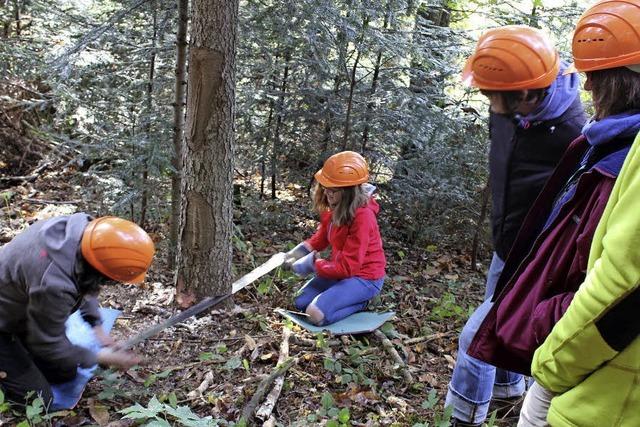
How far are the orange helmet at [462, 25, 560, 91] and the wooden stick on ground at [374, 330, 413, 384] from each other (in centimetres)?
240

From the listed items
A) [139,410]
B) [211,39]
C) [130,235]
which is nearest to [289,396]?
[139,410]

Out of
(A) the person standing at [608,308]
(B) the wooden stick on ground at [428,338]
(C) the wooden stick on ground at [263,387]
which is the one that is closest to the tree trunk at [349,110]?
(B) the wooden stick on ground at [428,338]

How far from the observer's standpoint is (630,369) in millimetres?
1421

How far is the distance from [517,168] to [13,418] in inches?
139

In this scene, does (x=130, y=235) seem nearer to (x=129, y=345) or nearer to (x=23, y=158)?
(x=129, y=345)

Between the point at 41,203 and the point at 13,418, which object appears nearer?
the point at 13,418

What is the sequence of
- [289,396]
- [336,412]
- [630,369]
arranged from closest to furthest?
[630,369]
[336,412]
[289,396]

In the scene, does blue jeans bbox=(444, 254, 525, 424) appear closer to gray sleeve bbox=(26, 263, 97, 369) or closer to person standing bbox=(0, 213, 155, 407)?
person standing bbox=(0, 213, 155, 407)

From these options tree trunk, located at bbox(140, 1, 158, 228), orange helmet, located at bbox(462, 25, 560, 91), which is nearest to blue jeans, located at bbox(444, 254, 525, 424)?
orange helmet, located at bbox(462, 25, 560, 91)

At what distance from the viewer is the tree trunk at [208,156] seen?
4035mm

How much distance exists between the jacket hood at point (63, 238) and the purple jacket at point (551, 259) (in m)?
2.37

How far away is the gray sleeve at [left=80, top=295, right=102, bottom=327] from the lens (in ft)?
12.0

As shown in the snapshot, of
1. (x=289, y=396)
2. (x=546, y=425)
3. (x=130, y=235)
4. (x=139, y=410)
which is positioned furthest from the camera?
(x=289, y=396)

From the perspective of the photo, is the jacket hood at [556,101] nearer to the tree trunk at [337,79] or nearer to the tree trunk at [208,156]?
the tree trunk at [208,156]
